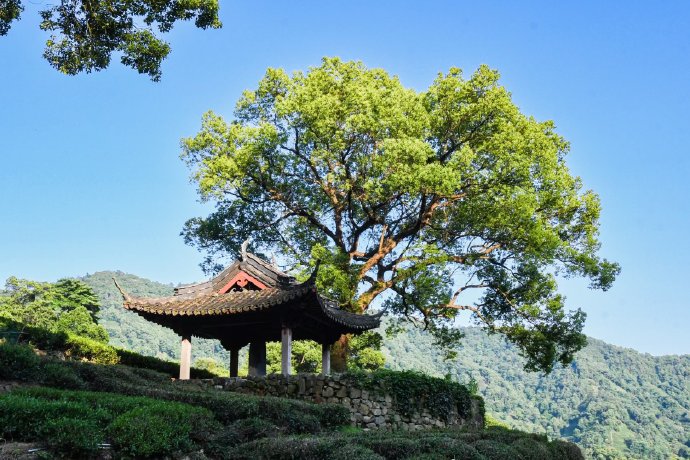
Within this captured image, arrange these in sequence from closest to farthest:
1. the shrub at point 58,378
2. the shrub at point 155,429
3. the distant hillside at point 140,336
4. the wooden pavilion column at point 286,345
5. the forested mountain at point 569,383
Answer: the shrub at point 155,429 → the shrub at point 58,378 → the wooden pavilion column at point 286,345 → the distant hillside at point 140,336 → the forested mountain at point 569,383

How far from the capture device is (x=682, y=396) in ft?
338

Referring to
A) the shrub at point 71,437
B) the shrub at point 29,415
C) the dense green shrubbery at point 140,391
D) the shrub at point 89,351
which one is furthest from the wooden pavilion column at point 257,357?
the shrub at point 71,437

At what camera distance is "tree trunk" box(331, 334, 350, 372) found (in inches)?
930

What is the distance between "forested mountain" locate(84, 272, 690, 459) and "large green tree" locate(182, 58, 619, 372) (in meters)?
45.1

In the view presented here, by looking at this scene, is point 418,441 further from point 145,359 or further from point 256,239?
point 256,239

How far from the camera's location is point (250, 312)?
17297mm

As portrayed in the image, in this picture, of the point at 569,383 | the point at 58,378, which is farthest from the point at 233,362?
the point at 569,383

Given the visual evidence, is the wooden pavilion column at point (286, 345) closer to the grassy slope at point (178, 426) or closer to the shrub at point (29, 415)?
the grassy slope at point (178, 426)

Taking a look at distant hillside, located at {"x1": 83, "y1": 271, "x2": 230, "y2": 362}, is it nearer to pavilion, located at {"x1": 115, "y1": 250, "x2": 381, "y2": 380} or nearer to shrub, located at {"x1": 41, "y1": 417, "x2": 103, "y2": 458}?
pavilion, located at {"x1": 115, "y1": 250, "x2": 381, "y2": 380}

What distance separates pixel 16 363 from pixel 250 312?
7.15 metres

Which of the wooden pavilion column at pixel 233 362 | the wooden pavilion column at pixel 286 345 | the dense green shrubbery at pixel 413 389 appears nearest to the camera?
the dense green shrubbery at pixel 413 389

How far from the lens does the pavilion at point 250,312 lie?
17219mm

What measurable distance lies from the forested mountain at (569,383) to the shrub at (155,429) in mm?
61672

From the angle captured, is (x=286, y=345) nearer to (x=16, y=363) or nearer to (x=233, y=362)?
(x=233, y=362)
